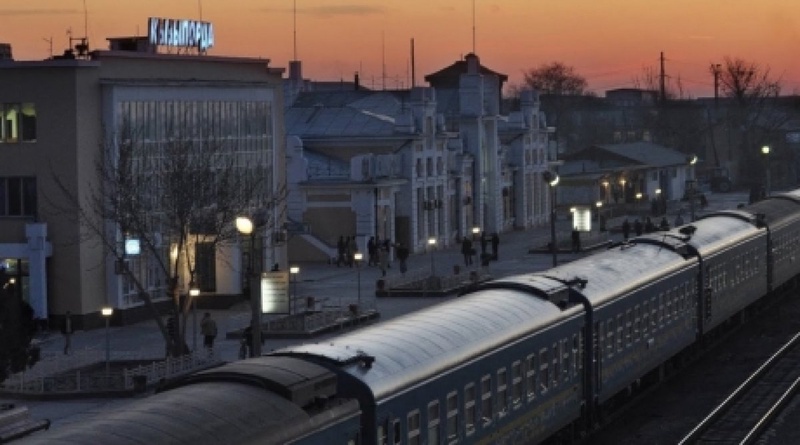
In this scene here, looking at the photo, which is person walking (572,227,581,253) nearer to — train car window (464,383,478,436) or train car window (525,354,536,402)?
train car window (525,354,536,402)

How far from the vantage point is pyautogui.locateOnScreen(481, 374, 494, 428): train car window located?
23328 mm

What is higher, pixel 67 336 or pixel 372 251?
pixel 372 251

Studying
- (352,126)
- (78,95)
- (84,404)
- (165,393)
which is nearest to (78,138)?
(78,95)

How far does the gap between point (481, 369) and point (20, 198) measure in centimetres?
3328

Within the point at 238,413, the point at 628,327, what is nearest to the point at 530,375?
the point at 628,327

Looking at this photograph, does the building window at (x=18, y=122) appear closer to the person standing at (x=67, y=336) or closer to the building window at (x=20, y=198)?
the building window at (x=20, y=198)

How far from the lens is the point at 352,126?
8438cm

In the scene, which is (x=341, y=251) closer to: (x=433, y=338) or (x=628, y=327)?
(x=628, y=327)

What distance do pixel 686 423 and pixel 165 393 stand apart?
17.9m

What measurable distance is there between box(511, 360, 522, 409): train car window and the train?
40mm

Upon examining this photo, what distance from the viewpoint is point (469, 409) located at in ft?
74.5

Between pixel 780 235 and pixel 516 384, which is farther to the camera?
pixel 780 235

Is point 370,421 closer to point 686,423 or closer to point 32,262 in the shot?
point 686,423

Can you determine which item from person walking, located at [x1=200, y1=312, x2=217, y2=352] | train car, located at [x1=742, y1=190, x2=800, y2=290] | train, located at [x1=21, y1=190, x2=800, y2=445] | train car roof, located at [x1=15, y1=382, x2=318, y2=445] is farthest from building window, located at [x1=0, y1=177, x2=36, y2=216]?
train car roof, located at [x1=15, y1=382, x2=318, y2=445]
